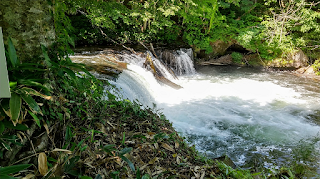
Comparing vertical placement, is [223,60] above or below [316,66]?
above

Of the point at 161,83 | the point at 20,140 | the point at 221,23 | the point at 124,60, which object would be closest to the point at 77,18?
the point at 124,60

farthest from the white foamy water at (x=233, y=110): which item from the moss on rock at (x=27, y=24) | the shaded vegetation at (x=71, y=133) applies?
the moss on rock at (x=27, y=24)

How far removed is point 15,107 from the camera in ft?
3.97

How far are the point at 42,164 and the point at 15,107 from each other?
433 mm

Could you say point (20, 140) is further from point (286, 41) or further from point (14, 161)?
point (286, 41)

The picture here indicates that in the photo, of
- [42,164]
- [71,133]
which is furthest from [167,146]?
[42,164]

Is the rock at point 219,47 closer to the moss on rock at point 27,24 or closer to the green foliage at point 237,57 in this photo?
the green foliage at point 237,57

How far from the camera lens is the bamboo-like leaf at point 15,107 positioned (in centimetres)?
119

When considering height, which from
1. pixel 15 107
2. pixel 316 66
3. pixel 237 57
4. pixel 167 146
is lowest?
pixel 316 66

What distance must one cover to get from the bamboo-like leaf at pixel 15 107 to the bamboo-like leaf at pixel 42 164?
1.08ft

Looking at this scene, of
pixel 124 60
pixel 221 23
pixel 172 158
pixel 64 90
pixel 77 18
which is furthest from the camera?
pixel 221 23

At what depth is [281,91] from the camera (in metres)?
8.31

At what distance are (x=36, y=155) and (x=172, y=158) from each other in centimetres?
137

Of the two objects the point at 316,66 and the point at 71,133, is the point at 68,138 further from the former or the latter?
the point at 316,66
